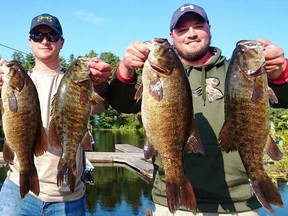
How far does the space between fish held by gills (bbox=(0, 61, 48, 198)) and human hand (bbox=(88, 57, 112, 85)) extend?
2.04 ft

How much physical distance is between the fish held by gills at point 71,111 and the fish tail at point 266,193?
1656 mm

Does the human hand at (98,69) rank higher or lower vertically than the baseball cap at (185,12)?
lower

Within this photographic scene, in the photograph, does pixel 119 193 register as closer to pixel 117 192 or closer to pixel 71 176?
pixel 117 192

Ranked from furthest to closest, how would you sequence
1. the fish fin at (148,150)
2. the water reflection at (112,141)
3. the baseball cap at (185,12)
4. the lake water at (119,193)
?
the water reflection at (112,141), the lake water at (119,193), the baseball cap at (185,12), the fish fin at (148,150)

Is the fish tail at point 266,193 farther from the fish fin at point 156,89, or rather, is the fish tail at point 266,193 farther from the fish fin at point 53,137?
the fish fin at point 53,137

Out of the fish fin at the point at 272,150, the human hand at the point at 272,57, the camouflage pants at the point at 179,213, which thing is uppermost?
the human hand at the point at 272,57

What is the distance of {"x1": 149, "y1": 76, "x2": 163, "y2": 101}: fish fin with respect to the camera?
3404 millimetres

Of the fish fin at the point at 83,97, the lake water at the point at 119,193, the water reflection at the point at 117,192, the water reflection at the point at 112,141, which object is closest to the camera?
the fish fin at the point at 83,97

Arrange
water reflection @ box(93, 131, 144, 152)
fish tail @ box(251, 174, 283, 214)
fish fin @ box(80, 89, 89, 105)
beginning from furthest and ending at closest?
water reflection @ box(93, 131, 144, 152)
fish fin @ box(80, 89, 89, 105)
fish tail @ box(251, 174, 283, 214)

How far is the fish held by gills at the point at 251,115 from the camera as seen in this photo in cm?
329

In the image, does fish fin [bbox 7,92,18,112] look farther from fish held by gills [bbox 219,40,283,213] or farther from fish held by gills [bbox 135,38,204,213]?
fish held by gills [bbox 219,40,283,213]

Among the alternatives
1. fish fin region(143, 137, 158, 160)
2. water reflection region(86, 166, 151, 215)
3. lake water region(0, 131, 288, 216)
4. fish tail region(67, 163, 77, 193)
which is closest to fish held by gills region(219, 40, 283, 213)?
fish fin region(143, 137, 158, 160)

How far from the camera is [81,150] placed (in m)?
4.54

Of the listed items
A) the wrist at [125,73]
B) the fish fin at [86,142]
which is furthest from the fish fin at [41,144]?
the wrist at [125,73]
